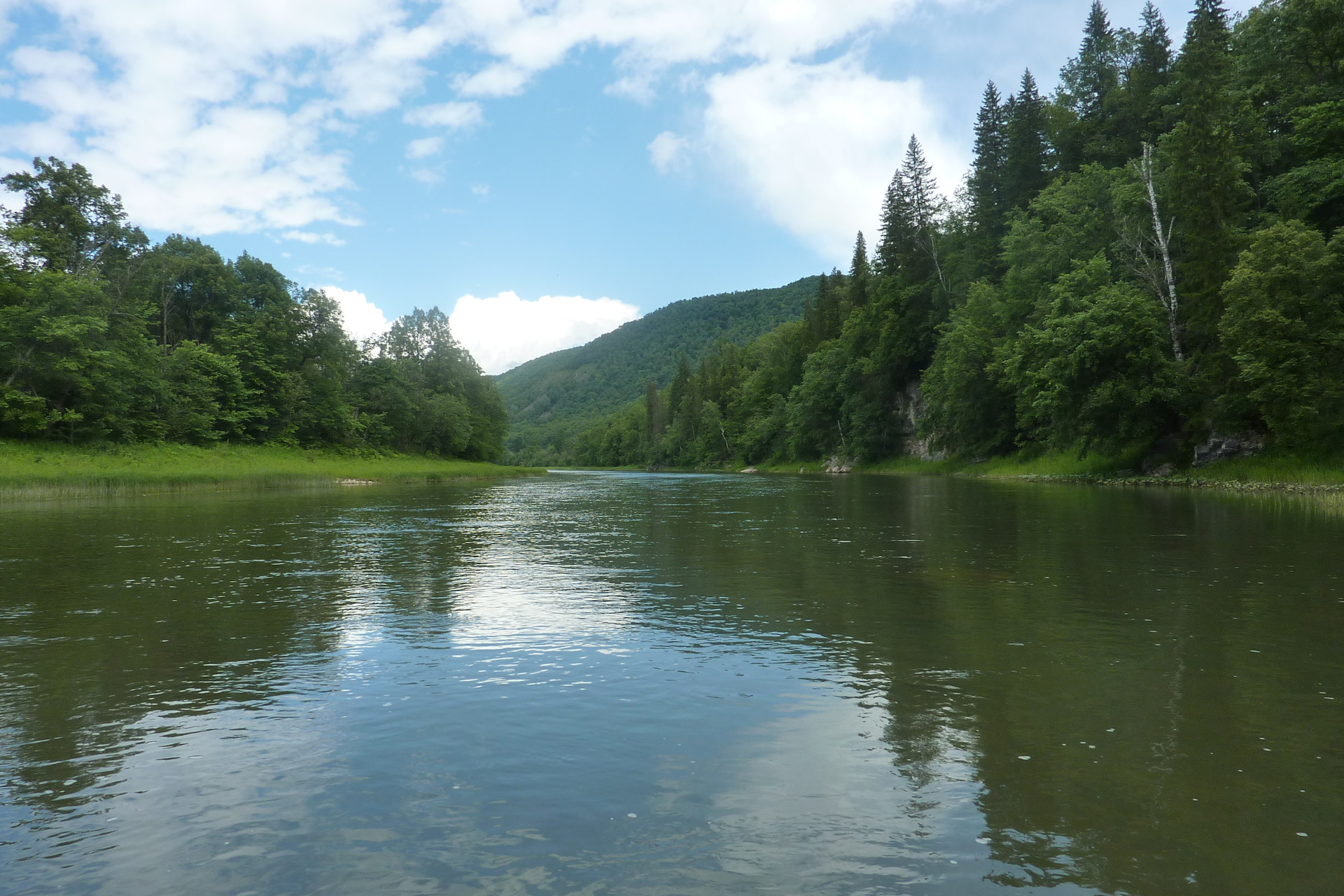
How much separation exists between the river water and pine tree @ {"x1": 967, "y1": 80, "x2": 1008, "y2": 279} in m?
62.9

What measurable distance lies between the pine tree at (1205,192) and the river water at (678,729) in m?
31.1

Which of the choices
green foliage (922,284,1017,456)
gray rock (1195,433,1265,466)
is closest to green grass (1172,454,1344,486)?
gray rock (1195,433,1265,466)

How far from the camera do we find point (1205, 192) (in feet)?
134

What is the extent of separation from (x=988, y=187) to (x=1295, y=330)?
Result: 47.2 metres

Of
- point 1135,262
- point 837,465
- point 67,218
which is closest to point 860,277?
point 837,465

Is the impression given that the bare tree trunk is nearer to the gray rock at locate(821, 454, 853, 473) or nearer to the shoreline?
the shoreline

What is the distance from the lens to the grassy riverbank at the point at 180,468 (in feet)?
119

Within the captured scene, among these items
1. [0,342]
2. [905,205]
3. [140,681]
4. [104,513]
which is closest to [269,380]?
[0,342]

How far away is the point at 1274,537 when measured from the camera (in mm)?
17422

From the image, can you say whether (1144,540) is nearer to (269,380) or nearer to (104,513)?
(104,513)

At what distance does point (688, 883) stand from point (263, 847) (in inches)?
93.6

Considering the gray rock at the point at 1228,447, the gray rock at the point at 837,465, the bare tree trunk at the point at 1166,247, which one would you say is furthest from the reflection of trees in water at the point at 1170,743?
the gray rock at the point at 837,465

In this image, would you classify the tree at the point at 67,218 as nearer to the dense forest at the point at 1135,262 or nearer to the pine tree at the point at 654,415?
the dense forest at the point at 1135,262

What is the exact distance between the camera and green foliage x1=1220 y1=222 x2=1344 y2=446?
3266cm
